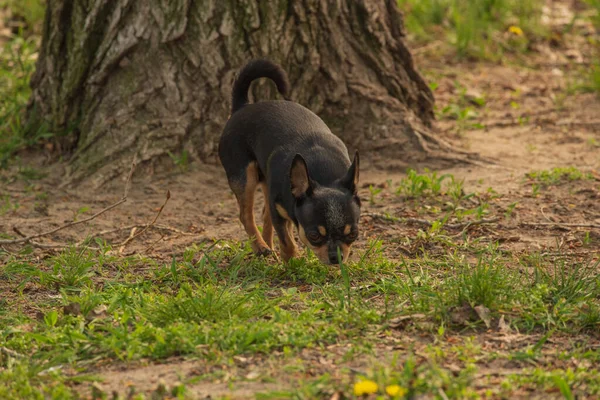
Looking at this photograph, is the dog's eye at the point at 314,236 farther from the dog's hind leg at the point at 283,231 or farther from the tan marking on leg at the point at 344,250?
the dog's hind leg at the point at 283,231

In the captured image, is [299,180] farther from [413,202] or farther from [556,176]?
[556,176]

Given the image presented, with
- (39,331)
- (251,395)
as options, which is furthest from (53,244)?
(251,395)

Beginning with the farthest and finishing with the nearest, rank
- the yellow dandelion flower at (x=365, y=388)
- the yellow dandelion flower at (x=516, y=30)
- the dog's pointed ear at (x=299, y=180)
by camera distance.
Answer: the yellow dandelion flower at (x=516, y=30), the dog's pointed ear at (x=299, y=180), the yellow dandelion flower at (x=365, y=388)

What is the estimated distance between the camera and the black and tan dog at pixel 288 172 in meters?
4.98

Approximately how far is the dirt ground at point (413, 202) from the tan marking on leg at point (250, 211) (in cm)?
28

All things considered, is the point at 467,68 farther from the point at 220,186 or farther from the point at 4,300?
the point at 4,300

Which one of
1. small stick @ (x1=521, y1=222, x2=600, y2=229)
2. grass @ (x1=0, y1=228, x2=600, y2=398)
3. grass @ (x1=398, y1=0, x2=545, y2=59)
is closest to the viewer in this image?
grass @ (x1=0, y1=228, x2=600, y2=398)

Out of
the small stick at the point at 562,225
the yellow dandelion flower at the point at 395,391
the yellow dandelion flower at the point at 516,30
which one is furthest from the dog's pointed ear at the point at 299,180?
the yellow dandelion flower at the point at 516,30

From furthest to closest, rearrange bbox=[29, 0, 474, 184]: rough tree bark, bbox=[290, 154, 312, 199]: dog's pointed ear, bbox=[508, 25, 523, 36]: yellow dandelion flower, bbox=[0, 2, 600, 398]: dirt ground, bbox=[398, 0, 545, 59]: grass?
bbox=[508, 25, 523, 36]: yellow dandelion flower < bbox=[398, 0, 545, 59]: grass < bbox=[29, 0, 474, 184]: rough tree bark < bbox=[0, 2, 600, 398]: dirt ground < bbox=[290, 154, 312, 199]: dog's pointed ear

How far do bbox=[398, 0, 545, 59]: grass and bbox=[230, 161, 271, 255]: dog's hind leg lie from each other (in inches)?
187

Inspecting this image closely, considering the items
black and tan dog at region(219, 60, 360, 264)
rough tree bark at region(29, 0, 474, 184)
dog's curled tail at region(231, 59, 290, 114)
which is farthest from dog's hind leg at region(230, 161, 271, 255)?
rough tree bark at region(29, 0, 474, 184)

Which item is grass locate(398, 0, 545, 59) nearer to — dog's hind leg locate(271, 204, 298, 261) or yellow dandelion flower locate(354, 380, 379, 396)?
dog's hind leg locate(271, 204, 298, 261)

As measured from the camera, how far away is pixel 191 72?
6.84m

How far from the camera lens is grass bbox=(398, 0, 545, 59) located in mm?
9703
